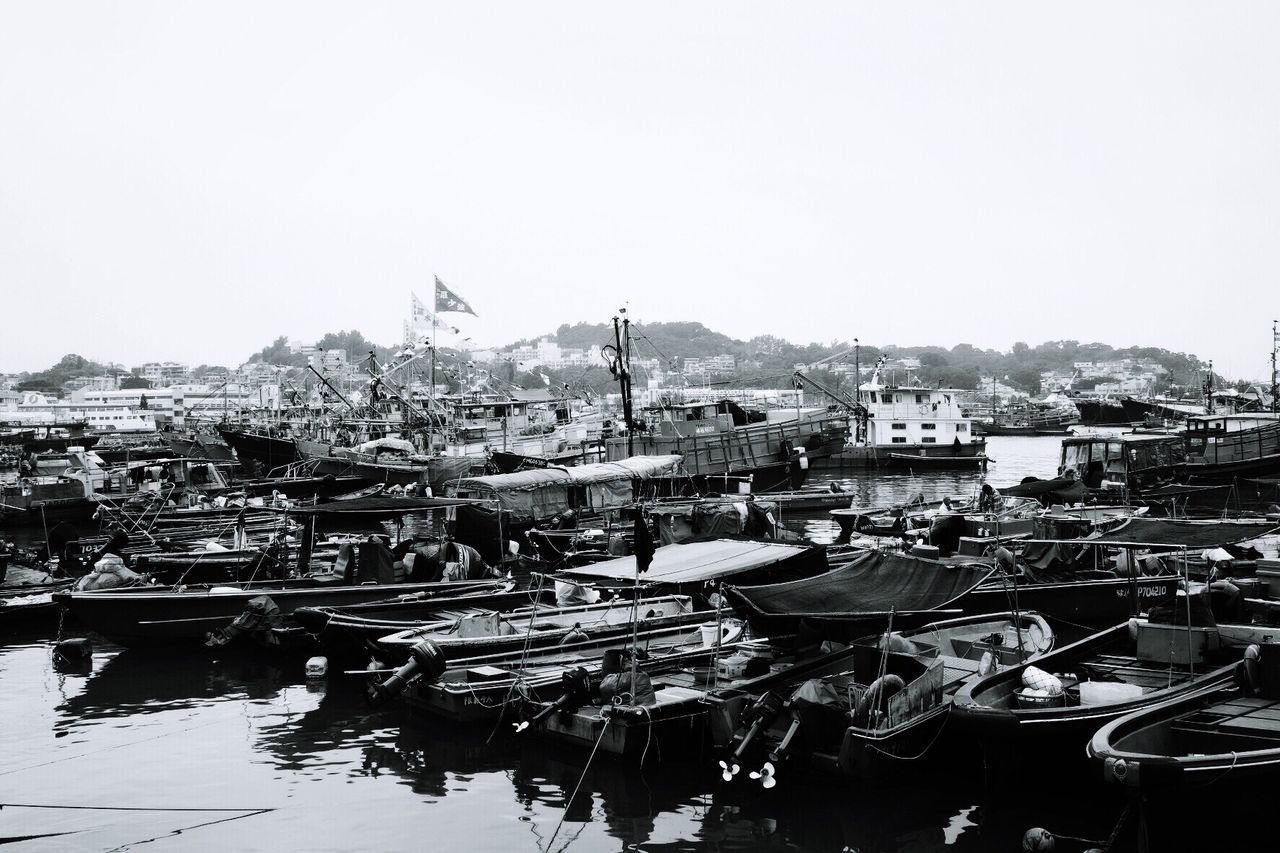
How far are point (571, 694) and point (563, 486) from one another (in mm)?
19068

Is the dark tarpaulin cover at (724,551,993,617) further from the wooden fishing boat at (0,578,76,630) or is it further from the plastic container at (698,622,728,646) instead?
the wooden fishing boat at (0,578,76,630)

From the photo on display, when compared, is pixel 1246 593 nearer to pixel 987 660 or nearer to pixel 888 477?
pixel 987 660

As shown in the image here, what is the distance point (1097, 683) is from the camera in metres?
11.6

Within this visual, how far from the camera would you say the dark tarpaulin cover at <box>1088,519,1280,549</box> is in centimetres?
1809

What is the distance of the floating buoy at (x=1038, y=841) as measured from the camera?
31.9 feet

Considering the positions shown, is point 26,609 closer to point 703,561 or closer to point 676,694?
point 703,561

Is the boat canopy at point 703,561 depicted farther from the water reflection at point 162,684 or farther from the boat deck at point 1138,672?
the water reflection at point 162,684

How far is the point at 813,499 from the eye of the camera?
142 ft

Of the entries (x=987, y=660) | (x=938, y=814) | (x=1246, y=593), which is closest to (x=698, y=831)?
(x=938, y=814)

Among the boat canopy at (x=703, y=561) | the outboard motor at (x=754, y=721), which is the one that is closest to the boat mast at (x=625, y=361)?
the boat canopy at (x=703, y=561)

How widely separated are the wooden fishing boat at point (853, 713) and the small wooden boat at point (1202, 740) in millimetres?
2232

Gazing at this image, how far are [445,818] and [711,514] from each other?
15389 mm

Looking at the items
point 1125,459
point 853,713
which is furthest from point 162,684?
point 1125,459

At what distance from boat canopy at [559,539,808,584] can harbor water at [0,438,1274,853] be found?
253 cm
